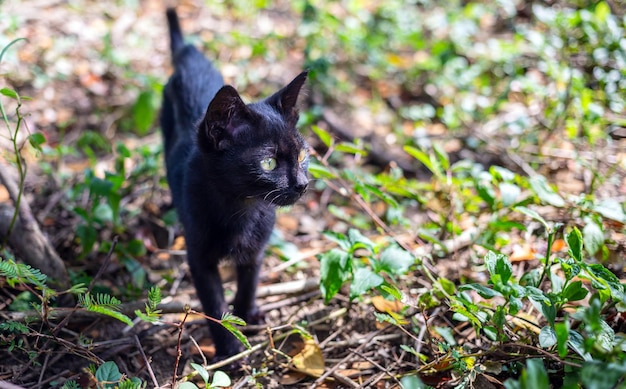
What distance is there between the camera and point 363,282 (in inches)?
99.7

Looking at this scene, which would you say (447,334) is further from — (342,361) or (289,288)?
(289,288)

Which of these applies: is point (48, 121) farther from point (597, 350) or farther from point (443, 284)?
point (597, 350)

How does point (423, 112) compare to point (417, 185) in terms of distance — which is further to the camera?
point (423, 112)

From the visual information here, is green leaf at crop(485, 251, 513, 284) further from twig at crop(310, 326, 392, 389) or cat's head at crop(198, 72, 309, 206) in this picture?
cat's head at crop(198, 72, 309, 206)

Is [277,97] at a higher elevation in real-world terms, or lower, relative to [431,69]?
higher

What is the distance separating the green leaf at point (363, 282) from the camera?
2494 mm

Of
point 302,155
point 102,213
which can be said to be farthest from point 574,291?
point 102,213

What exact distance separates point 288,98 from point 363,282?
1.03 meters

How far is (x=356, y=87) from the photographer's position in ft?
18.0

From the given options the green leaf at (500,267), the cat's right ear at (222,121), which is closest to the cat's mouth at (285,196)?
the cat's right ear at (222,121)

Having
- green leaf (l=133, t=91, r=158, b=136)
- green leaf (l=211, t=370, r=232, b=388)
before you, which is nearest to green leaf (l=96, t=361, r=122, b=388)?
green leaf (l=211, t=370, r=232, b=388)

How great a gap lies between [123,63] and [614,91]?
14.5ft

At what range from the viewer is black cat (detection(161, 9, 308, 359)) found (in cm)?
249

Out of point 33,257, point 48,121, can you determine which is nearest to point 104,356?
point 33,257
